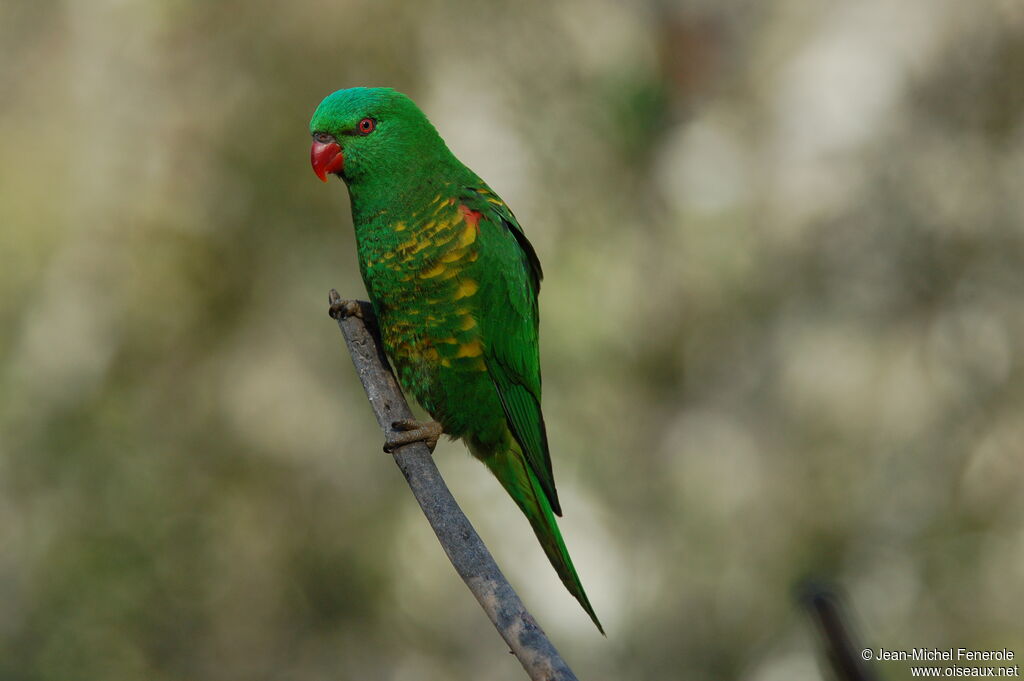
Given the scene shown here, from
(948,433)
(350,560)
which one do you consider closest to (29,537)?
(350,560)

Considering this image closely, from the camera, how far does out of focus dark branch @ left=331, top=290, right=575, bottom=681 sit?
1760mm

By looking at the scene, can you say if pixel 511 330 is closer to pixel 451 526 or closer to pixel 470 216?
pixel 470 216

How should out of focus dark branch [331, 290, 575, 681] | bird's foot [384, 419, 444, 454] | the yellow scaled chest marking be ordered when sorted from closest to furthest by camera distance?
out of focus dark branch [331, 290, 575, 681], bird's foot [384, 419, 444, 454], the yellow scaled chest marking

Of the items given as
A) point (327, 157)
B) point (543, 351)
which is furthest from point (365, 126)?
point (543, 351)

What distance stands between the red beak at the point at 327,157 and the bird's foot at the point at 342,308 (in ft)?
1.26

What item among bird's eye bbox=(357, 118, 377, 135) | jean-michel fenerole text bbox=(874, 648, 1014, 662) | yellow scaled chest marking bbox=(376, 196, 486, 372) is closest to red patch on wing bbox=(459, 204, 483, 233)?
yellow scaled chest marking bbox=(376, 196, 486, 372)

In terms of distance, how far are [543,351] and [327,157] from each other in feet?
12.7

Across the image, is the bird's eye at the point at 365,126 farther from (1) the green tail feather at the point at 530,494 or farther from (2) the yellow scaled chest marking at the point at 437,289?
(1) the green tail feather at the point at 530,494

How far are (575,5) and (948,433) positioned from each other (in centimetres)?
425

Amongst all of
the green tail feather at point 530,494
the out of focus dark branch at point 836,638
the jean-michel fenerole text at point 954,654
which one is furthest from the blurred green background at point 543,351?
the out of focus dark branch at point 836,638

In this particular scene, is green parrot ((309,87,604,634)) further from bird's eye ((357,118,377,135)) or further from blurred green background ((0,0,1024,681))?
blurred green background ((0,0,1024,681))

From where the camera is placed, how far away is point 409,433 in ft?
8.52

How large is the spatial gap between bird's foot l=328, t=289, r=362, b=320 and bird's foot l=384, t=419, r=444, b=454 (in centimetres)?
46

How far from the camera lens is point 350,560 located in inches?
264
